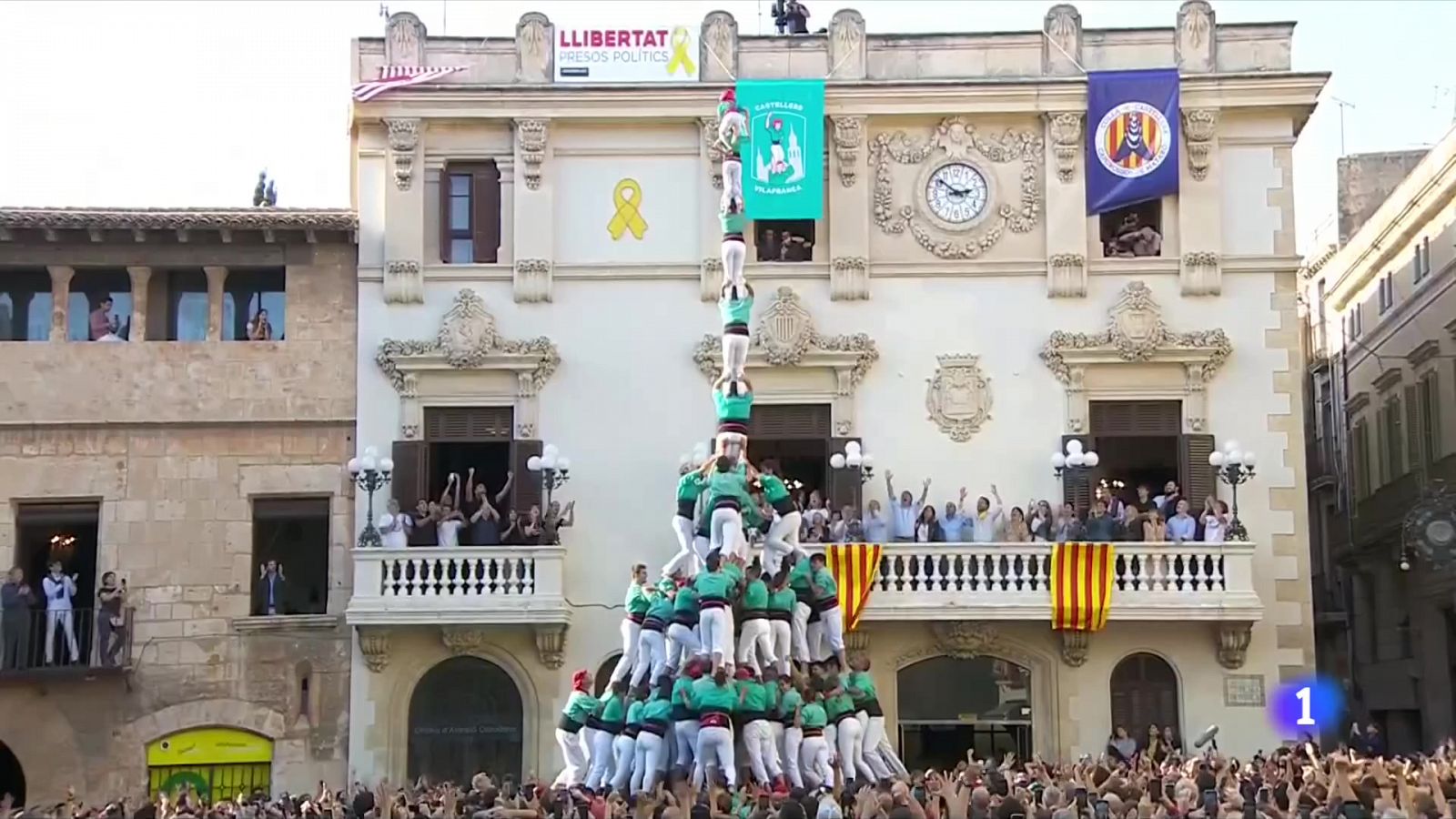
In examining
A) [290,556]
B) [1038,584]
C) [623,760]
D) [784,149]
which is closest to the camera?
[623,760]

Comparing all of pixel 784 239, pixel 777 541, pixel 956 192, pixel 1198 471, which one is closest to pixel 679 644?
pixel 777 541

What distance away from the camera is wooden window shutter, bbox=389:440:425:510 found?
2952 centimetres

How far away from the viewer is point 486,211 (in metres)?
30.6

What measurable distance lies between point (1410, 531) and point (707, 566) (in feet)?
48.4

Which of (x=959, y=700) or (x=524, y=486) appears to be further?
(x=524, y=486)

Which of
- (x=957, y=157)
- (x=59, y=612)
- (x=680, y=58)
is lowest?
(x=59, y=612)

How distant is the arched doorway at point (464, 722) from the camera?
2916 centimetres

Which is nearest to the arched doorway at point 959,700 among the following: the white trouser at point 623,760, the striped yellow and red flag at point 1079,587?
the striped yellow and red flag at point 1079,587

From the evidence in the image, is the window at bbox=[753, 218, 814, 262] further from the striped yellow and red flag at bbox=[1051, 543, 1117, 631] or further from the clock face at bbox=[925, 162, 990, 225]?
the striped yellow and red flag at bbox=[1051, 543, 1117, 631]

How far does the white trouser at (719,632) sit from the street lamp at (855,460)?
26.6ft

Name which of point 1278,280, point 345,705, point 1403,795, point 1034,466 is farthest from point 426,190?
point 1403,795

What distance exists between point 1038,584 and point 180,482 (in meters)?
12.4

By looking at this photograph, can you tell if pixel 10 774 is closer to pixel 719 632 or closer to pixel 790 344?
pixel 790 344

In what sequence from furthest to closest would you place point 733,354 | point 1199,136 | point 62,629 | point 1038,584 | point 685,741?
point 1199,136 → point 62,629 → point 1038,584 → point 733,354 → point 685,741
